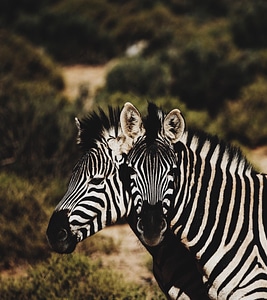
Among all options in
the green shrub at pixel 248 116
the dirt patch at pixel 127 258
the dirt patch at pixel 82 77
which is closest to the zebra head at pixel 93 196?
the dirt patch at pixel 127 258

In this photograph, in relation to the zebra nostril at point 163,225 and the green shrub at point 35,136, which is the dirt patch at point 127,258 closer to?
the green shrub at point 35,136

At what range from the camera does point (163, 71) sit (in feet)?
45.1

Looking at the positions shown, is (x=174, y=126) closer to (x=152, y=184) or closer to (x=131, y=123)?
(x=131, y=123)

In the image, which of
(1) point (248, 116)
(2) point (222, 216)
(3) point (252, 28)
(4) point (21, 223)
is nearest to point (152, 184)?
(2) point (222, 216)

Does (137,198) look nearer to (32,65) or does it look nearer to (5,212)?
(5,212)

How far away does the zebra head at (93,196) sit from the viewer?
3.08 m

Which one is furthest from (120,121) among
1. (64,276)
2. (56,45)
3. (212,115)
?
(56,45)

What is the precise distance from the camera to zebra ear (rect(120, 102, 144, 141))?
3109mm

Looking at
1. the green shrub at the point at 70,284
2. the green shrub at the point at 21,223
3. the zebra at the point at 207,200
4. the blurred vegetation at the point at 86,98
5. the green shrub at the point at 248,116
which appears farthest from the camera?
the green shrub at the point at 248,116

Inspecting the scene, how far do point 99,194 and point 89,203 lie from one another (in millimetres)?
74

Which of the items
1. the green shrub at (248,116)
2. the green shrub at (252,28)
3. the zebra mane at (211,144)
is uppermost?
the green shrub at (252,28)

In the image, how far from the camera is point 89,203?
3.11 m

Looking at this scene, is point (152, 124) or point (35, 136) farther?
point (35, 136)

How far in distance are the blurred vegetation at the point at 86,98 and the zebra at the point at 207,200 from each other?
110 centimetres
